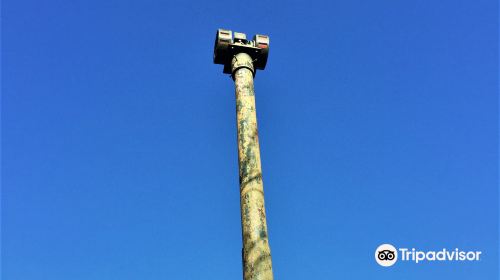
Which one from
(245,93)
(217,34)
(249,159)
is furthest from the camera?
(217,34)

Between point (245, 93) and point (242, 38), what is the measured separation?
186cm

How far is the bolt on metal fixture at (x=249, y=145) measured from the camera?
6984mm

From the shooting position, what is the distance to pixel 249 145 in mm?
8156

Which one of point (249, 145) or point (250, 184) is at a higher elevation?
point (249, 145)

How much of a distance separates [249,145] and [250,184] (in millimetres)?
800

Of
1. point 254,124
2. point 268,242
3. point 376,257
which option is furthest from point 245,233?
point 376,257

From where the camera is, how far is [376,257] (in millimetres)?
13922

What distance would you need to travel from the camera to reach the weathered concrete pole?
6.93 meters

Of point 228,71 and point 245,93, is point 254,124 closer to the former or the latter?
point 245,93

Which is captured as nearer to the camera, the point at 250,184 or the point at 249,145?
the point at 250,184

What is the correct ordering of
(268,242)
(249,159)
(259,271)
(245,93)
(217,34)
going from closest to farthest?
1. (259,271)
2. (268,242)
3. (249,159)
4. (245,93)
5. (217,34)

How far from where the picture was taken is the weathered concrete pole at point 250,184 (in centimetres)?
693

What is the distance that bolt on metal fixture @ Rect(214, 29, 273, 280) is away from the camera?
275 inches

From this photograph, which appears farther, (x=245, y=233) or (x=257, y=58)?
(x=257, y=58)
